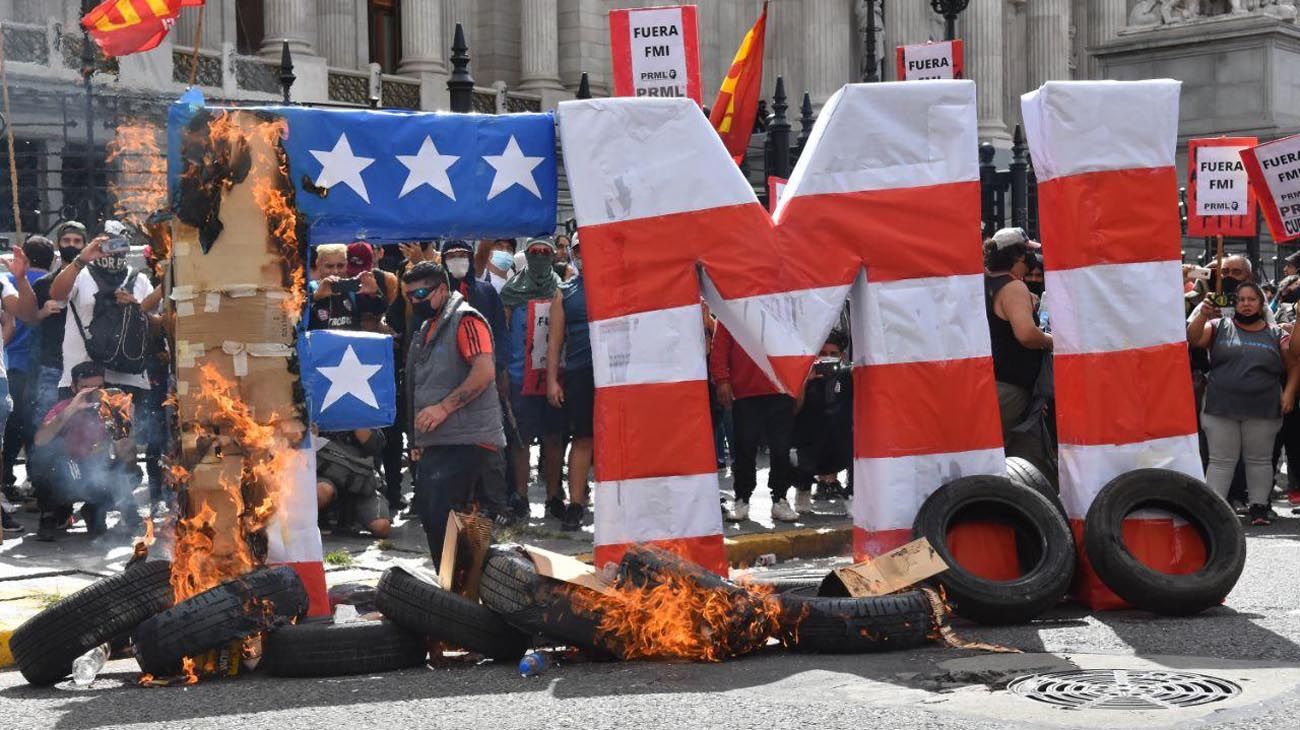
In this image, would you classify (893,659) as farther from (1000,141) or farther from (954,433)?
(1000,141)

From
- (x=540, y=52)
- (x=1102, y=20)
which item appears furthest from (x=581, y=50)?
(x=1102, y=20)

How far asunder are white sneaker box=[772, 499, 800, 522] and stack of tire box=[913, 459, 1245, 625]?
3.83 meters

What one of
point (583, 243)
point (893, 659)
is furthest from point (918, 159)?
point (893, 659)

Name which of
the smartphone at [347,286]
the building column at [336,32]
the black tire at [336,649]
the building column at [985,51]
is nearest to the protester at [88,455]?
the smartphone at [347,286]

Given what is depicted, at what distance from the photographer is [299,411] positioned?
7.64 m

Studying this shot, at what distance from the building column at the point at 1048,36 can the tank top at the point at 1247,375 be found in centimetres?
3969

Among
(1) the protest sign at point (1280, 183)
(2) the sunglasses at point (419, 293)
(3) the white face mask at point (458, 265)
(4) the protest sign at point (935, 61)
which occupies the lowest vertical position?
(2) the sunglasses at point (419, 293)

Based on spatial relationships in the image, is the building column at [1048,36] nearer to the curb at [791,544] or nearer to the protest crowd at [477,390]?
the protest crowd at [477,390]

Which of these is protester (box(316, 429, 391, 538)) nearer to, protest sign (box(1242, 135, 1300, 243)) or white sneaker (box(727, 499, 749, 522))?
white sneaker (box(727, 499, 749, 522))

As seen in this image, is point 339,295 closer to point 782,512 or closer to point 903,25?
point 782,512

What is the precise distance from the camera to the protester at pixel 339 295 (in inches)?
472

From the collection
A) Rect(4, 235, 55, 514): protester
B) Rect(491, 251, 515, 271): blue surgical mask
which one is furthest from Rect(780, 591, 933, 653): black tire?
Rect(491, 251, 515, 271): blue surgical mask

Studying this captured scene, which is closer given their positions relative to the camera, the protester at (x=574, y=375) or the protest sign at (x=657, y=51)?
the protester at (x=574, y=375)

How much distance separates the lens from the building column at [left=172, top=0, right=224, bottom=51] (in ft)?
105
